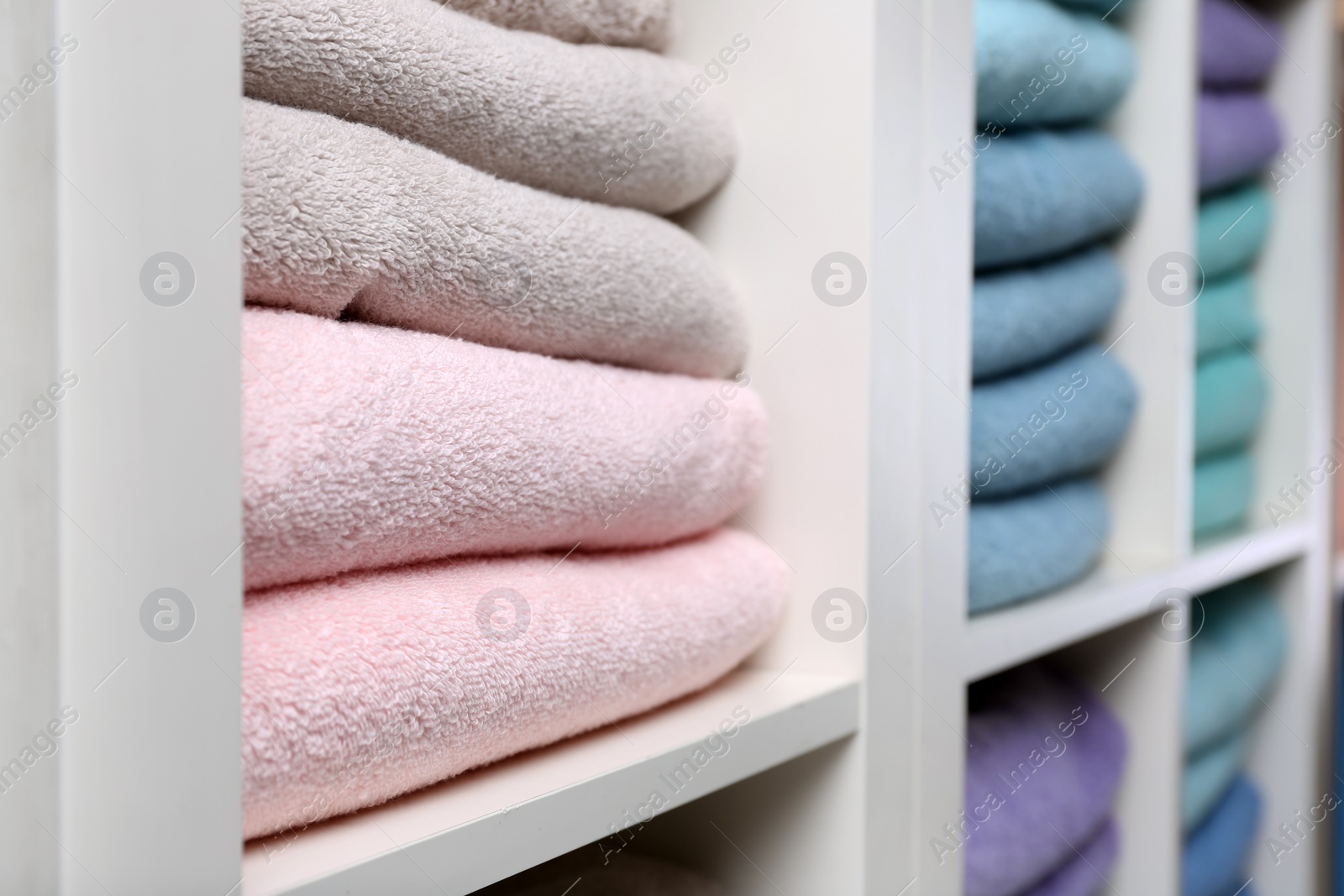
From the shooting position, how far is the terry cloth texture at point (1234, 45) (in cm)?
83

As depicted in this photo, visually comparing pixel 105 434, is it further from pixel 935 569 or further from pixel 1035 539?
pixel 1035 539

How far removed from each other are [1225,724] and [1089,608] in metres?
0.40

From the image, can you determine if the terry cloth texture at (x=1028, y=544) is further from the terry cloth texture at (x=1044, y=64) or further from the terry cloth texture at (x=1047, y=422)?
the terry cloth texture at (x=1044, y=64)

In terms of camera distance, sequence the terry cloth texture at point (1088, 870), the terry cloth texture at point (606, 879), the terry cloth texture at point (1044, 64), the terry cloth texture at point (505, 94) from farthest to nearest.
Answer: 1. the terry cloth texture at point (1088, 870)
2. the terry cloth texture at point (1044, 64)
3. the terry cloth texture at point (606, 879)
4. the terry cloth texture at point (505, 94)

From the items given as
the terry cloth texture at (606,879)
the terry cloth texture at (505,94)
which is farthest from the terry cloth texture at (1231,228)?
the terry cloth texture at (606,879)

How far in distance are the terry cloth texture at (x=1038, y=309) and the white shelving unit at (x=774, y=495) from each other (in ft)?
0.19

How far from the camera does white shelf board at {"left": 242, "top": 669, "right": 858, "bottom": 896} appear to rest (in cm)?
27

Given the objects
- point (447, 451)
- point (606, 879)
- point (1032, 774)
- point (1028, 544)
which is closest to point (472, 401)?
point (447, 451)

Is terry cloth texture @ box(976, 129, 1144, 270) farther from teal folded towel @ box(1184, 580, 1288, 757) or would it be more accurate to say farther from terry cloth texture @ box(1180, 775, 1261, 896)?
terry cloth texture @ box(1180, 775, 1261, 896)

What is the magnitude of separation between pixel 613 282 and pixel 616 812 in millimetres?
199

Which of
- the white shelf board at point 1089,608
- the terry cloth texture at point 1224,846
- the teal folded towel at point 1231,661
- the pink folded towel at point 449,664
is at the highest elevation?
the pink folded towel at point 449,664

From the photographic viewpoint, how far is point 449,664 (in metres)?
0.31

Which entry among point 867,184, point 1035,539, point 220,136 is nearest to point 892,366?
point 867,184

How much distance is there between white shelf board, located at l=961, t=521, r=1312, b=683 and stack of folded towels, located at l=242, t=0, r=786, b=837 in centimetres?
13
